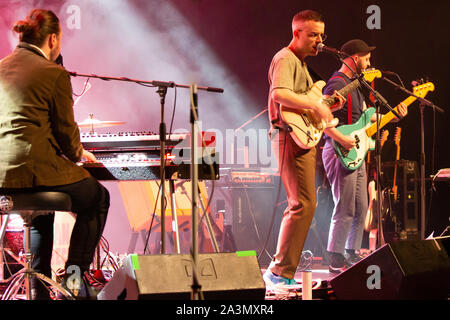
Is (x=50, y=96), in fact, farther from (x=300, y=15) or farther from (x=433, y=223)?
(x=433, y=223)

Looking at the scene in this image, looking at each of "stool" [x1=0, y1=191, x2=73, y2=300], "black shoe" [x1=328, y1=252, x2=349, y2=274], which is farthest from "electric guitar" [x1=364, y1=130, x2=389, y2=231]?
"stool" [x1=0, y1=191, x2=73, y2=300]

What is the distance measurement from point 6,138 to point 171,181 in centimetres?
133

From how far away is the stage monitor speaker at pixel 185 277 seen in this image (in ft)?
9.07

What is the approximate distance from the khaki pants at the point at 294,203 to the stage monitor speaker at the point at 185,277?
101cm

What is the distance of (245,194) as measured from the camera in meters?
6.25

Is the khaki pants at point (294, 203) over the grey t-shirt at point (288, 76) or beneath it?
beneath

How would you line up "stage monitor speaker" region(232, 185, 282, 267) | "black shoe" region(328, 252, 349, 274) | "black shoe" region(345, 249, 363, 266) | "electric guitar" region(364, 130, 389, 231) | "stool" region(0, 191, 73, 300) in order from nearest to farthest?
1. "stool" region(0, 191, 73, 300)
2. "black shoe" region(328, 252, 349, 274)
3. "black shoe" region(345, 249, 363, 266)
4. "stage monitor speaker" region(232, 185, 282, 267)
5. "electric guitar" region(364, 130, 389, 231)

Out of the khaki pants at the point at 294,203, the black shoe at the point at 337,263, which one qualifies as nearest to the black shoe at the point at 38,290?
the khaki pants at the point at 294,203

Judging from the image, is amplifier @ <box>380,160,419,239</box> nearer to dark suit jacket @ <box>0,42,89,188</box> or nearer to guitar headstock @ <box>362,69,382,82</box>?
A: guitar headstock @ <box>362,69,382,82</box>

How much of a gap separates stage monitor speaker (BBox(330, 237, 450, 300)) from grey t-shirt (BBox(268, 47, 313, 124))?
4.44 feet

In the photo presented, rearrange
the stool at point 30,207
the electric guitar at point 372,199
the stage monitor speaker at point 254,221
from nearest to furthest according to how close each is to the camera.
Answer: the stool at point 30,207
the stage monitor speaker at point 254,221
the electric guitar at point 372,199

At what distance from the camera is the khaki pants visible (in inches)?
159

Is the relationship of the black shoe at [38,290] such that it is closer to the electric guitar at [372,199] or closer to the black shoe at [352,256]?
the black shoe at [352,256]

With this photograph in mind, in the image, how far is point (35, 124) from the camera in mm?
3152
